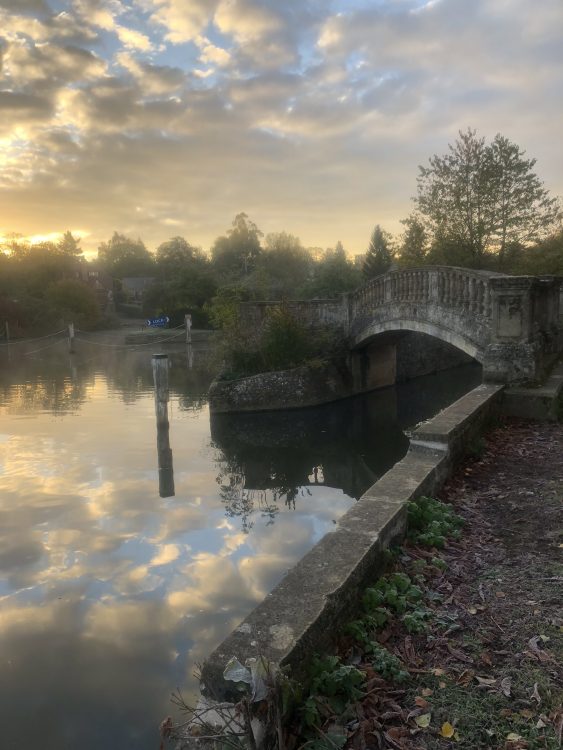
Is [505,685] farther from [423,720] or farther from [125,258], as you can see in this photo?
[125,258]

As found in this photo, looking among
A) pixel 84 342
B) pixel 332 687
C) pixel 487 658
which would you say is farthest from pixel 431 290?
pixel 84 342

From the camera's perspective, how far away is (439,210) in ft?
75.3

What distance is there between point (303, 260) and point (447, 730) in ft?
159

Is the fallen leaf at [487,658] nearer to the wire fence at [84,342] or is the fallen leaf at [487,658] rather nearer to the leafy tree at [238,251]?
the wire fence at [84,342]

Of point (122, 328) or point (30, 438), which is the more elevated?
point (122, 328)

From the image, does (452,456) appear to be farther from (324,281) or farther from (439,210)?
(324,281)

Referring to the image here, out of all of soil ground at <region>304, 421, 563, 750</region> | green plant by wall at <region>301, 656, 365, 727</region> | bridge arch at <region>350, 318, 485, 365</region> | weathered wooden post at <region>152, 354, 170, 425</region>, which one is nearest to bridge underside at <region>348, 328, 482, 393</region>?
bridge arch at <region>350, 318, 485, 365</region>

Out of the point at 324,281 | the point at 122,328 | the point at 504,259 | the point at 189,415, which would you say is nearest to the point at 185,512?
the point at 189,415

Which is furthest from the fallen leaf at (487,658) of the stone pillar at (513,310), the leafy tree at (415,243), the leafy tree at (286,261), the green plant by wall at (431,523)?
the leafy tree at (286,261)

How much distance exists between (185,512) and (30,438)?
5.53 m

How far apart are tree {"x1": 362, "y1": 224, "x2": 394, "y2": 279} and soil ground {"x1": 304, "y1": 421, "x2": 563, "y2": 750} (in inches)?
1522

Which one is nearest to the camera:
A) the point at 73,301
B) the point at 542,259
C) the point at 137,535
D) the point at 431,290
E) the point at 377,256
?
the point at 137,535

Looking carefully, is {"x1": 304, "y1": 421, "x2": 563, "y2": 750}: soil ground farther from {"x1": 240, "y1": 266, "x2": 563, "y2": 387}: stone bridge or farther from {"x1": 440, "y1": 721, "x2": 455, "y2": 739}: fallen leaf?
{"x1": 240, "y1": 266, "x2": 563, "y2": 387}: stone bridge

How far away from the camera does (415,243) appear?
78.3 feet
